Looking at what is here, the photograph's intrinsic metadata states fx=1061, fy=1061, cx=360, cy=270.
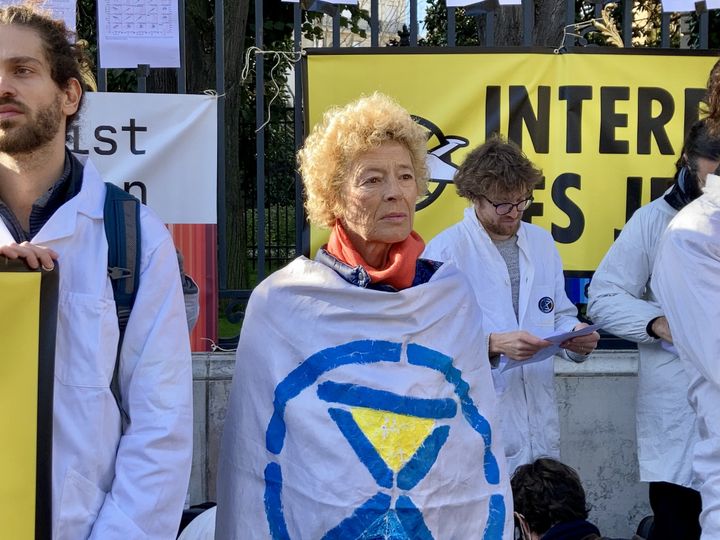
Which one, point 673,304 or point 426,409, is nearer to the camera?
point 426,409

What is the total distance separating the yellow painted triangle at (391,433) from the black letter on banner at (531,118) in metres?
Answer: 2.81

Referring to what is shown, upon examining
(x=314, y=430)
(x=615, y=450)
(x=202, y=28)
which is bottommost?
(x=615, y=450)

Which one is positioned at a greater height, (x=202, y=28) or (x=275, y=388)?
(x=202, y=28)

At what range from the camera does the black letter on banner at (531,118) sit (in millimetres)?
5406

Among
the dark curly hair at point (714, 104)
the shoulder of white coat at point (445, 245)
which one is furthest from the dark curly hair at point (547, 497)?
the dark curly hair at point (714, 104)

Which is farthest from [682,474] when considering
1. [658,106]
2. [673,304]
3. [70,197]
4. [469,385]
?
[70,197]

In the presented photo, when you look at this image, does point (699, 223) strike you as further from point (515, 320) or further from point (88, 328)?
point (88, 328)

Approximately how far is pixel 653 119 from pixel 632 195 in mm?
407

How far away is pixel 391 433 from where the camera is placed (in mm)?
2914

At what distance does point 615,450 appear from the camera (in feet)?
18.0

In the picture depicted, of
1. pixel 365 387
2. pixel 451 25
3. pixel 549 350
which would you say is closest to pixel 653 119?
pixel 451 25

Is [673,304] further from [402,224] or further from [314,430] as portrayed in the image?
[314,430]

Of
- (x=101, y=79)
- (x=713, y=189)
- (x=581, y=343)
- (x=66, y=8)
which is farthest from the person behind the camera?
(x=101, y=79)

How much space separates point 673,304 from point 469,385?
68 centimetres
